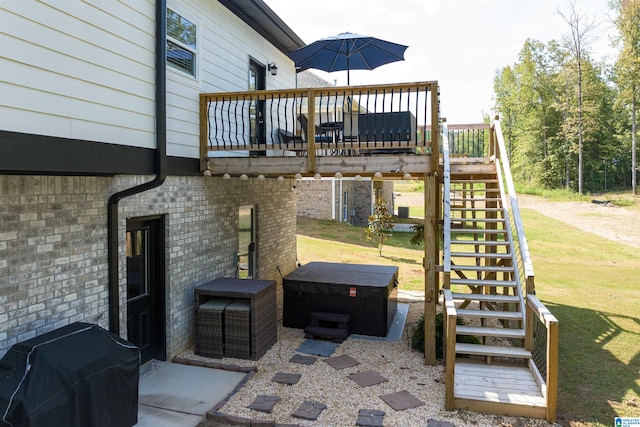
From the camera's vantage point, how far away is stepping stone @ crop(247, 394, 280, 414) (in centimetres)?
496

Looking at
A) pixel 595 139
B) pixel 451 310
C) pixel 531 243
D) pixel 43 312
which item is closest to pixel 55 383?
pixel 43 312

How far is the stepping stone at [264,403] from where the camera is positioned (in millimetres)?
4957

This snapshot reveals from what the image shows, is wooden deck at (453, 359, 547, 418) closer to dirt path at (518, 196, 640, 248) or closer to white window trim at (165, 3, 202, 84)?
white window trim at (165, 3, 202, 84)

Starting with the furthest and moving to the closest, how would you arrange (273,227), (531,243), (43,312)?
(531,243)
(273,227)
(43,312)

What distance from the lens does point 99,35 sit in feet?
15.1

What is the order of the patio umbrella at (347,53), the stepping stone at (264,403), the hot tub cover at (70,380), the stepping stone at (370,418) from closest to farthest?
the hot tub cover at (70,380) → the stepping stone at (370,418) → the stepping stone at (264,403) → the patio umbrella at (347,53)

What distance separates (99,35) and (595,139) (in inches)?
1579

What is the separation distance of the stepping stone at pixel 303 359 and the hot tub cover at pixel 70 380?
2581 mm

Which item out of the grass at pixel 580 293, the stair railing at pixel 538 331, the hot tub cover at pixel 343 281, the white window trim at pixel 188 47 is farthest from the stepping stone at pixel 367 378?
the white window trim at pixel 188 47

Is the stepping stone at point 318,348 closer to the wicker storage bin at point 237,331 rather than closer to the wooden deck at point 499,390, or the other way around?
the wicker storage bin at point 237,331

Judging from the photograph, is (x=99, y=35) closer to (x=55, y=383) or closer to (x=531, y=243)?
(x=55, y=383)

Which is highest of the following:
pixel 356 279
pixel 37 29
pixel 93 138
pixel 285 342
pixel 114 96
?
pixel 37 29

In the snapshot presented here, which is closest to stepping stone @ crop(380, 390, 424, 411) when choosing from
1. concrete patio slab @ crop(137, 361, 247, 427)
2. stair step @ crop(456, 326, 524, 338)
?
stair step @ crop(456, 326, 524, 338)

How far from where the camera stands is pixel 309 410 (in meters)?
4.97
